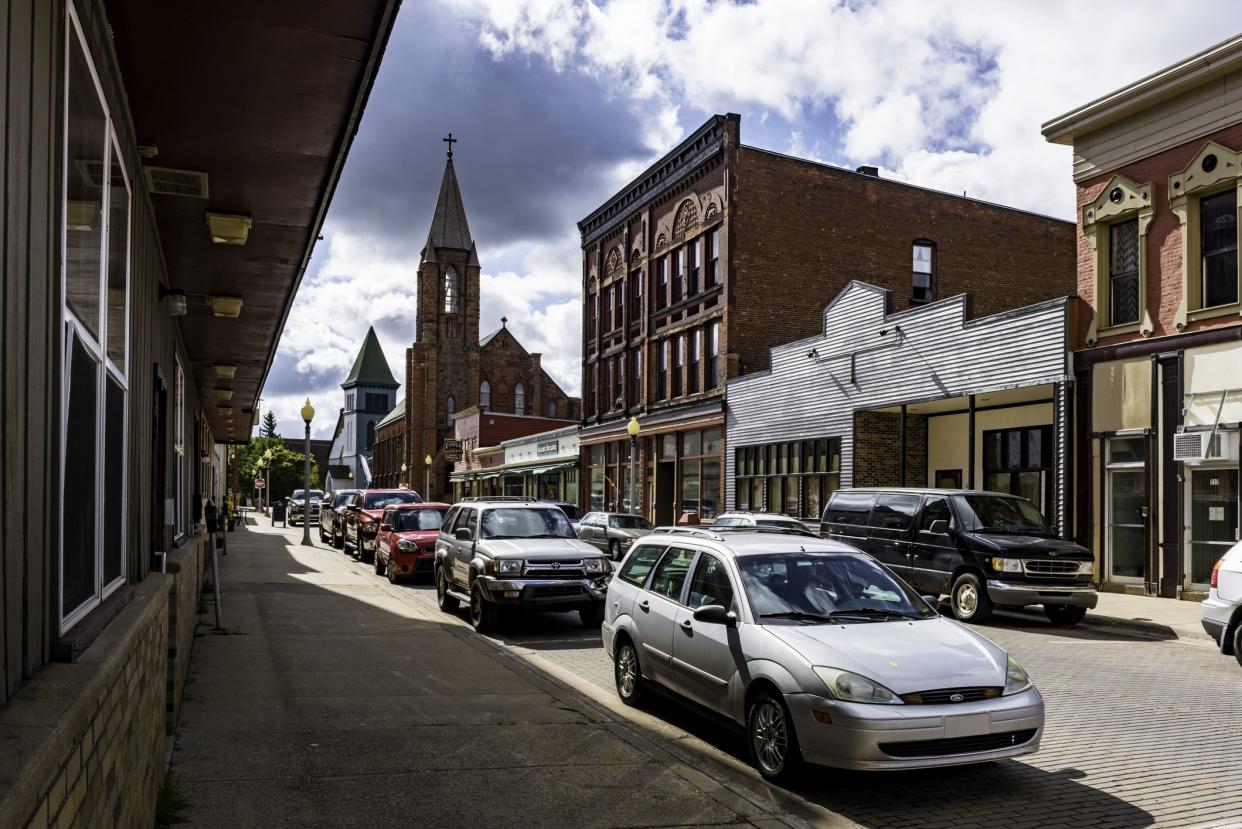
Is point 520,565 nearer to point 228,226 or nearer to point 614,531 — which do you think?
point 228,226

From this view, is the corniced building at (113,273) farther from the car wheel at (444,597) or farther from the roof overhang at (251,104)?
the car wheel at (444,597)

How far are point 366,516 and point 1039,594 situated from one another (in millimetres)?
17835

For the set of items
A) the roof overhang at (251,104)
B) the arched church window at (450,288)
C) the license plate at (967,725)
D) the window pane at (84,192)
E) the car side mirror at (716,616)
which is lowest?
the license plate at (967,725)

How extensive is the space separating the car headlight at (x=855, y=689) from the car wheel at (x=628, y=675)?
2767mm

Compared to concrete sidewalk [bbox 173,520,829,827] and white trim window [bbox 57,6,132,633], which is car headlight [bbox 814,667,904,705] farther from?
white trim window [bbox 57,6,132,633]

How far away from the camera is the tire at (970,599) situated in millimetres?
15508

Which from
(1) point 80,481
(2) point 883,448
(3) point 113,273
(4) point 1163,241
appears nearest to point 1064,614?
(4) point 1163,241

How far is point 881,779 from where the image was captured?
7180 mm

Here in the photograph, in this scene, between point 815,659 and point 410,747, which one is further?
point 410,747

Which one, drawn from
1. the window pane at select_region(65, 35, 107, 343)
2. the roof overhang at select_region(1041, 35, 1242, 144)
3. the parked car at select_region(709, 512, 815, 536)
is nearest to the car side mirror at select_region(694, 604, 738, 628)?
the window pane at select_region(65, 35, 107, 343)

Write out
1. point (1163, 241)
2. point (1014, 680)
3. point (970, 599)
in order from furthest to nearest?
point (1163, 241) < point (970, 599) < point (1014, 680)

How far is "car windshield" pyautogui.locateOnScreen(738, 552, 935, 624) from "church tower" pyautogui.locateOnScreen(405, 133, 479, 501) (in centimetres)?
7310

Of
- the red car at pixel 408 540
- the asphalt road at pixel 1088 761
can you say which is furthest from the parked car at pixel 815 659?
the red car at pixel 408 540

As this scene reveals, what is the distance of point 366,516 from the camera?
27.7 m
